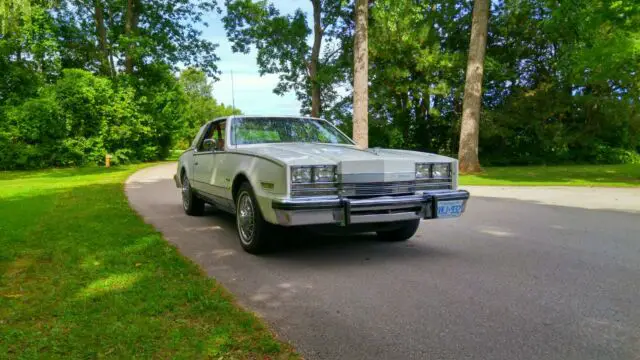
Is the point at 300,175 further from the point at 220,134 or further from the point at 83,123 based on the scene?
the point at 83,123

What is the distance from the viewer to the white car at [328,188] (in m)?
4.42

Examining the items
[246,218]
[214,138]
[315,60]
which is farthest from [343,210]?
[315,60]

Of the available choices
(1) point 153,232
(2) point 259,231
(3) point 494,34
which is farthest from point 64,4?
(2) point 259,231

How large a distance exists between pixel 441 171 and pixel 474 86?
1373cm

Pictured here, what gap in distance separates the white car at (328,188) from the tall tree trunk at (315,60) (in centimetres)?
2197

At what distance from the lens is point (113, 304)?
3.44 meters

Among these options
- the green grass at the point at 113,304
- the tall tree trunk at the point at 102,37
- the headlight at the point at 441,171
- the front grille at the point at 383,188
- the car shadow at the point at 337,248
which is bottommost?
the car shadow at the point at 337,248

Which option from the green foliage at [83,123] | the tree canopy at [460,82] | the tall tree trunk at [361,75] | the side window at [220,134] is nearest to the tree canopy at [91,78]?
the green foliage at [83,123]

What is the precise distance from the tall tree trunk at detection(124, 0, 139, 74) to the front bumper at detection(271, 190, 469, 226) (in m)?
25.7

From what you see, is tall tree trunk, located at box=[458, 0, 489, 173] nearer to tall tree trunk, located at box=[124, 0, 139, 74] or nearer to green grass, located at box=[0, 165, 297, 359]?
green grass, located at box=[0, 165, 297, 359]

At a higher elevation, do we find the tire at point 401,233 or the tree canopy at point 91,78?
the tree canopy at point 91,78

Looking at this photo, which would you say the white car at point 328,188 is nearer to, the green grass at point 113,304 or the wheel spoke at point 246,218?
the wheel spoke at point 246,218

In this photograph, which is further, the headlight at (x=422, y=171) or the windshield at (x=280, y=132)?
the windshield at (x=280, y=132)

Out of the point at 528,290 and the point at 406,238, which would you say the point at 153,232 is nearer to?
the point at 406,238
